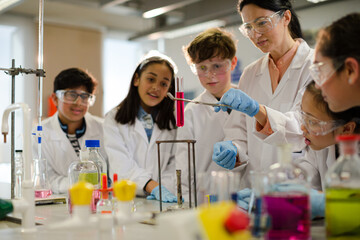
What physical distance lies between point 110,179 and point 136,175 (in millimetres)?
370

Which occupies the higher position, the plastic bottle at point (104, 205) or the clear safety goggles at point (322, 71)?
the clear safety goggles at point (322, 71)

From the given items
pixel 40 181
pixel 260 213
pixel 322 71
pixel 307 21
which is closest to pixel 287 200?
pixel 260 213

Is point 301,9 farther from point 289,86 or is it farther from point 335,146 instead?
point 335,146

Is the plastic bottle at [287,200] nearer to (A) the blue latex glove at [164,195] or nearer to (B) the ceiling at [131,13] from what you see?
(A) the blue latex glove at [164,195]

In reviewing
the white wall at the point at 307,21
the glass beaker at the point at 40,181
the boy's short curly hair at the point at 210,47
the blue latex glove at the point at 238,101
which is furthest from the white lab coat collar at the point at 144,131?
the white wall at the point at 307,21

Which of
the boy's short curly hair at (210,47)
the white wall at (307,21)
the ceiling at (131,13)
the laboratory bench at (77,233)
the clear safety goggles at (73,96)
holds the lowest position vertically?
the laboratory bench at (77,233)

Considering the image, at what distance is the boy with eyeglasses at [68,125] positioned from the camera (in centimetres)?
279

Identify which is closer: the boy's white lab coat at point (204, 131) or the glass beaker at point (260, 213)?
the glass beaker at point (260, 213)

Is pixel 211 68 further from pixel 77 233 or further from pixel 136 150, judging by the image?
pixel 77 233

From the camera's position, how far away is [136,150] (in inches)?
102

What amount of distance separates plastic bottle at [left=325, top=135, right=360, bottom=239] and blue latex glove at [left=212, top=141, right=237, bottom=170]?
0.89 metres

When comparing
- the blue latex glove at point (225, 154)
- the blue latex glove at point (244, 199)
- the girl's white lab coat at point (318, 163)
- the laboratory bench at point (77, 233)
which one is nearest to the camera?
the laboratory bench at point (77, 233)

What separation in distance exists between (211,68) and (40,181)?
3.71 feet

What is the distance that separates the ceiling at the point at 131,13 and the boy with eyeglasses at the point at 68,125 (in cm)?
232
